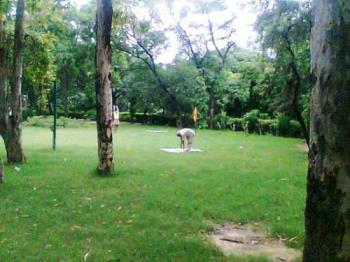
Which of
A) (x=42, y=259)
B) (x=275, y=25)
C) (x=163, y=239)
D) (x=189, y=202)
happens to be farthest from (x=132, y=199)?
(x=275, y=25)

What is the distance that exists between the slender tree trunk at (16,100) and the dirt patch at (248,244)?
7.14 metres

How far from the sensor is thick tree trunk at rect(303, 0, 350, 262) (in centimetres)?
308

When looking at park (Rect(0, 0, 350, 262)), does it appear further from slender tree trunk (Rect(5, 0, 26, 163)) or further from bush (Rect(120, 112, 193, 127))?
bush (Rect(120, 112, 193, 127))

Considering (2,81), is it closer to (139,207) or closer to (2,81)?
(2,81)

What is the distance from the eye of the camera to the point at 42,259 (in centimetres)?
478

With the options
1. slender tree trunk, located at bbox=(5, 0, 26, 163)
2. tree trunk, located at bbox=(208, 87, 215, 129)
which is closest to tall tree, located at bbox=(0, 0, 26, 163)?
slender tree trunk, located at bbox=(5, 0, 26, 163)

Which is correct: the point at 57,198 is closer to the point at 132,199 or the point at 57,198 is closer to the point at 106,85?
the point at 132,199

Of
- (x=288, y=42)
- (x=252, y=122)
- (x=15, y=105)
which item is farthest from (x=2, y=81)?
(x=252, y=122)

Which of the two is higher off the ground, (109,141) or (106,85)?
(106,85)

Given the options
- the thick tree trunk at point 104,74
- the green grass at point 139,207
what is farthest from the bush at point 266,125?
the thick tree trunk at point 104,74

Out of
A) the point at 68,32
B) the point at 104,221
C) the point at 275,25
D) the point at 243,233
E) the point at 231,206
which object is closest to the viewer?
the point at 243,233

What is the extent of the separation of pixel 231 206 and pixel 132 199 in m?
1.64

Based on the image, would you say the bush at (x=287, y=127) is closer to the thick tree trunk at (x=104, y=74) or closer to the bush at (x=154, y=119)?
the bush at (x=154, y=119)

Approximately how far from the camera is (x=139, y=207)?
7141mm
